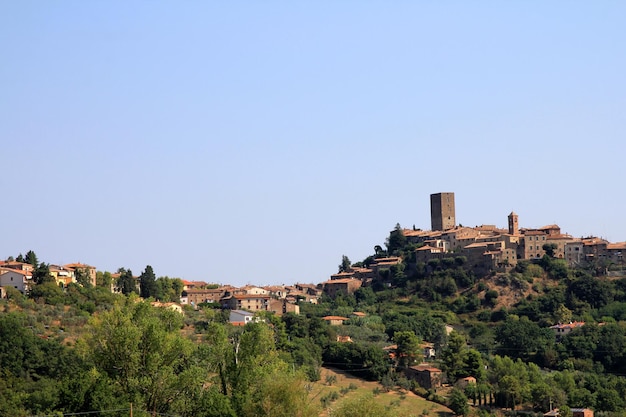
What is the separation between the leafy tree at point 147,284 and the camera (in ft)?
277

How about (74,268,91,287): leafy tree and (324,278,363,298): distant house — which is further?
(324,278,363,298): distant house

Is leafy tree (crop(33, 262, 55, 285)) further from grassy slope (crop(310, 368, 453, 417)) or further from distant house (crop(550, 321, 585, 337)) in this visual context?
distant house (crop(550, 321, 585, 337))

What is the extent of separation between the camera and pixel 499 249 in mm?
94375

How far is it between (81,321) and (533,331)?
31679 mm

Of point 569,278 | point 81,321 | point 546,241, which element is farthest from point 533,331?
point 81,321

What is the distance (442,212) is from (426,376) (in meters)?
47.1

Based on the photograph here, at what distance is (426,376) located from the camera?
6588 cm

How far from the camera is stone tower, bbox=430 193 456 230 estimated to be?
365ft

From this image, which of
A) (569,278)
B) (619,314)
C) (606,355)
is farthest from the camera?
(569,278)

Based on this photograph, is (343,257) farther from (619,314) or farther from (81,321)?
(81,321)

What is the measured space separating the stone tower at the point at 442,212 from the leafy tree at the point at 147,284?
3630cm

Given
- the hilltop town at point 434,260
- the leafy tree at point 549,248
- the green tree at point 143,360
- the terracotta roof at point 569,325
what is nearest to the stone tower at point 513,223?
the hilltop town at point 434,260

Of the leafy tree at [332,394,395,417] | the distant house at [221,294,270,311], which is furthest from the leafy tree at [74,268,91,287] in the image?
the leafy tree at [332,394,395,417]

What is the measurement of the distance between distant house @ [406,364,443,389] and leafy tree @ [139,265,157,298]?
2537cm
